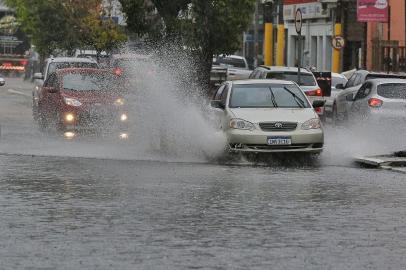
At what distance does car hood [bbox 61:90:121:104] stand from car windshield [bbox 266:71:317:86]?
23.5ft

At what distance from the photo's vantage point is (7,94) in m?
54.7

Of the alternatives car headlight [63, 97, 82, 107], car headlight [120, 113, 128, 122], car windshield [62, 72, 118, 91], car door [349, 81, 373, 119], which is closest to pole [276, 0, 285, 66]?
car door [349, 81, 373, 119]

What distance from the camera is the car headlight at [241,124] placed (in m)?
22.4

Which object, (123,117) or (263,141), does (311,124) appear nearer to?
(263,141)

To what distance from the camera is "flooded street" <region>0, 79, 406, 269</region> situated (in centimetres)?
1140

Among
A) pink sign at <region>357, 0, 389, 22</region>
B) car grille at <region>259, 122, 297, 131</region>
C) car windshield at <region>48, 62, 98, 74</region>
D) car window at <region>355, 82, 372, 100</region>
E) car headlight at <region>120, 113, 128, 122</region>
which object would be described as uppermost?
pink sign at <region>357, 0, 389, 22</region>

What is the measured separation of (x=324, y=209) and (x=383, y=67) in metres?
41.5

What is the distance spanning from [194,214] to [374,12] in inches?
1584

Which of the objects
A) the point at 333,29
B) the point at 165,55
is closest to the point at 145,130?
the point at 165,55

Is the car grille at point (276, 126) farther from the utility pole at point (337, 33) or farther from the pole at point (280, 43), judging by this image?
the pole at point (280, 43)

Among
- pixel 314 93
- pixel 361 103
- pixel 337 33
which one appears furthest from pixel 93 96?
pixel 337 33

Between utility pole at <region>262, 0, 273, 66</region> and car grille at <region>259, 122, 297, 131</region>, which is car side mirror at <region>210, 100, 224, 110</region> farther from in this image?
utility pole at <region>262, 0, 273, 66</region>

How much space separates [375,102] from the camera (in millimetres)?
29578

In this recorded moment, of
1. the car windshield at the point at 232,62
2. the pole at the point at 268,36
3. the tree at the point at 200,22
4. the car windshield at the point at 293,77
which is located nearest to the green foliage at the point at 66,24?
the car windshield at the point at 232,62
